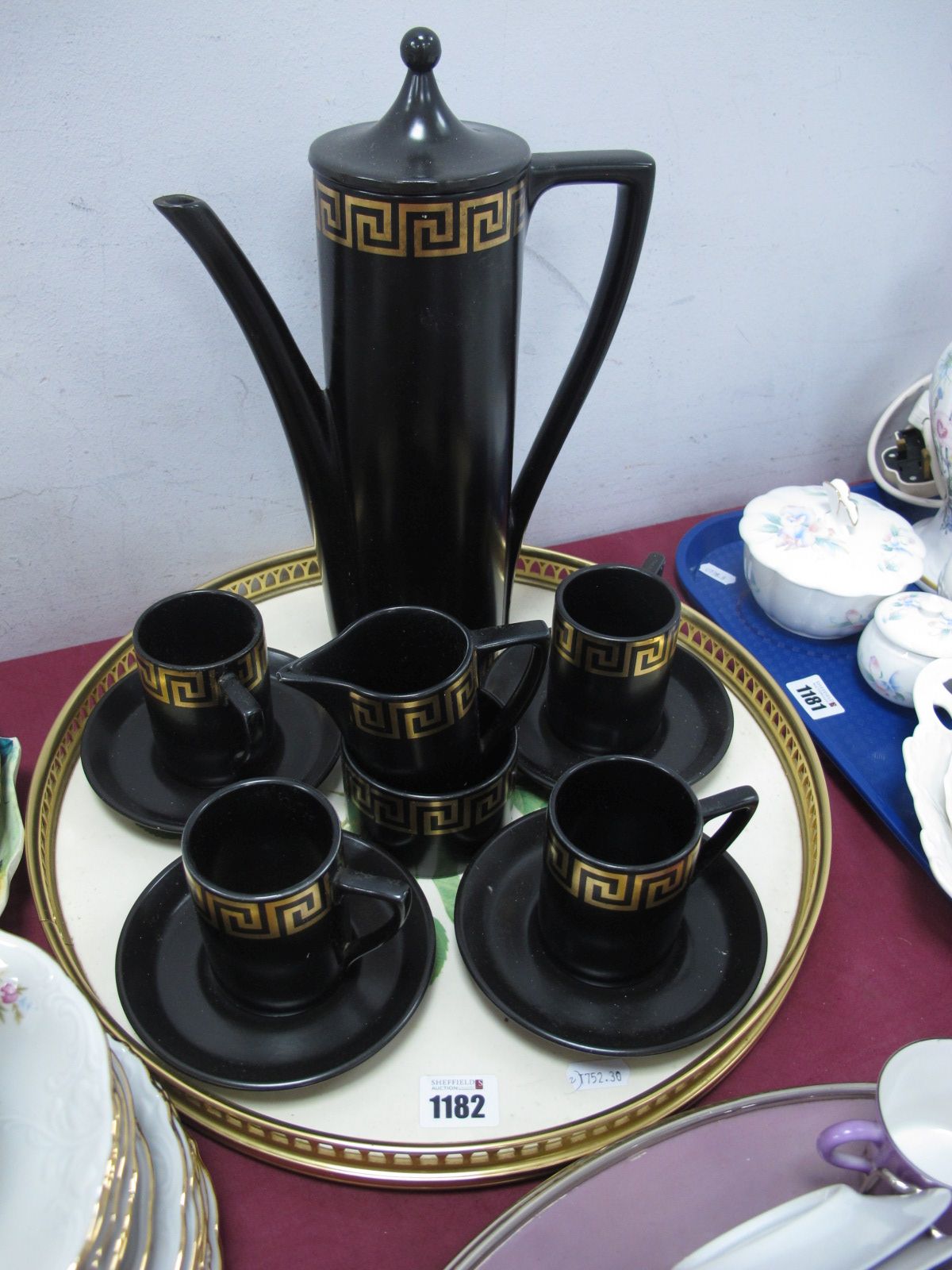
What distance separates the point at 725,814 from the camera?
1.57 ft

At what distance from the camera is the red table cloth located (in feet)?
1.48

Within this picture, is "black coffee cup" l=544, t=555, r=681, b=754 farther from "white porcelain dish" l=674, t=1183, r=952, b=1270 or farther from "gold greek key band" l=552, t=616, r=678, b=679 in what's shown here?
"white porcelain dish" l=674, t=1183, r=952, b=1270

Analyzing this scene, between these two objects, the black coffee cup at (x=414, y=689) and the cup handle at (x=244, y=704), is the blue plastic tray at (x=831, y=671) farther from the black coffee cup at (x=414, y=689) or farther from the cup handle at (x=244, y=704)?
the cup handle at (x=244, y=704)

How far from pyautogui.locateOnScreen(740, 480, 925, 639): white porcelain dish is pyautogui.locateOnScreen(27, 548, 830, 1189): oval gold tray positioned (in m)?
0.11

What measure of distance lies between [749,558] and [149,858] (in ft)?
1.58

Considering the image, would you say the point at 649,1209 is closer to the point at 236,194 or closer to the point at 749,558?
the point at 749,558

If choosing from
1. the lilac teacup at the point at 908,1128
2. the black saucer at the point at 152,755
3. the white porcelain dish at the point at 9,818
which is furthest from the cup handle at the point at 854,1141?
the white porcelain dish at the point at 9,818

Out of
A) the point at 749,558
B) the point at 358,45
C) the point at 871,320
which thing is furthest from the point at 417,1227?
the point at 871,320

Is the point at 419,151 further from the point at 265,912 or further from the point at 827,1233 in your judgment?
the point at 827,1233

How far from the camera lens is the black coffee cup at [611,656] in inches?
21.9

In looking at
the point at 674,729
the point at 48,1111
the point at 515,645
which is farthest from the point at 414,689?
the point at 48,1111

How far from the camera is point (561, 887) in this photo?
0.46 m

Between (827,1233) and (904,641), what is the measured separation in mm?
398

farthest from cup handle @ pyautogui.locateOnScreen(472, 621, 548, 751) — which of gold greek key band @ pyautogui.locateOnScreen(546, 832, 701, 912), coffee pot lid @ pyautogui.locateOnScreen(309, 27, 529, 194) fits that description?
coffee pot lid @ pyautogui.locateOnScreen(309, 27, 529, 194)
